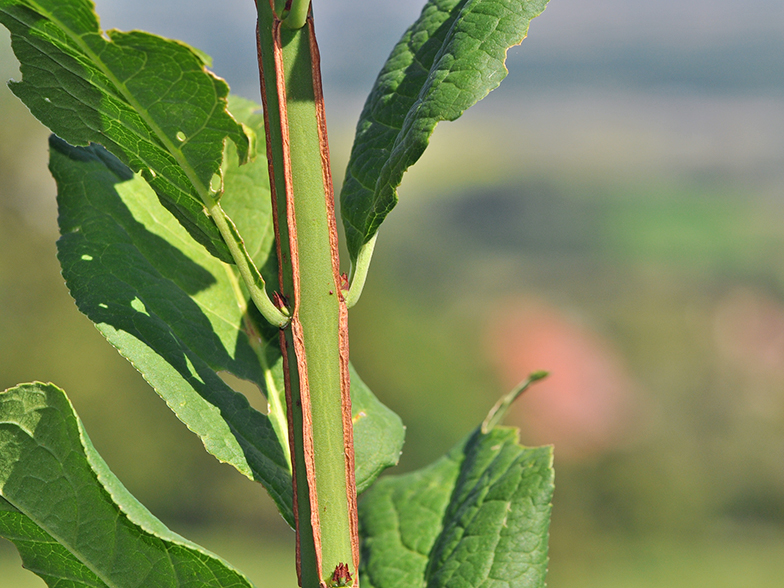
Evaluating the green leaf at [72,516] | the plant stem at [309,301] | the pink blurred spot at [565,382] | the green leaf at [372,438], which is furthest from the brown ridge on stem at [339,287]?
the pink blurred spot at [565,382]

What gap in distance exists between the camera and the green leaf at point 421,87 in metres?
0.68

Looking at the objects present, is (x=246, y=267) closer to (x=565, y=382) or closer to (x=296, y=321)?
(x=296, y=321)

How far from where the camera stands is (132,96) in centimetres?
67

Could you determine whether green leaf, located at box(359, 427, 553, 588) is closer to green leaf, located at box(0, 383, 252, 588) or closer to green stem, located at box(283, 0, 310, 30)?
green leaf, located at box(0, 383, 252, 588)

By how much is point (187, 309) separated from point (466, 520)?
0.48 metres

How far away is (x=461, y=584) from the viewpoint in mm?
925

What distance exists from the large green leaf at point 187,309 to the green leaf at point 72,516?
9 cm

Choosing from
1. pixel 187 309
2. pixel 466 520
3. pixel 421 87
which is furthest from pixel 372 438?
pixel 421 87

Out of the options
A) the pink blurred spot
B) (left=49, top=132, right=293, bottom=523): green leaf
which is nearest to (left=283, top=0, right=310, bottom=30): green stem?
(left=49, top=132, right=293, bottom=523): green leaf

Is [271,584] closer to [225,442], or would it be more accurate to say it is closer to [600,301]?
[225,442]

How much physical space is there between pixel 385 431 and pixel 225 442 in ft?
0.86

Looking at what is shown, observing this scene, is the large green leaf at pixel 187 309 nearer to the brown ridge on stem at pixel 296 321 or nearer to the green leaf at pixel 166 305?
the green leaf at pixel 166 305

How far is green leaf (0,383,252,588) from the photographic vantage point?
705 millimetres

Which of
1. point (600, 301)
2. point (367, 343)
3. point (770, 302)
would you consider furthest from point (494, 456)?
point (600, 301)
